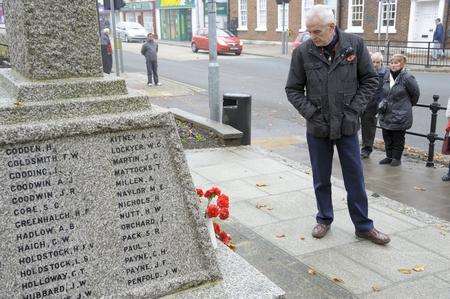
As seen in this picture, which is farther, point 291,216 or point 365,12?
point 365,12

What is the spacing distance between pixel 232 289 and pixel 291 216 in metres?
2.29

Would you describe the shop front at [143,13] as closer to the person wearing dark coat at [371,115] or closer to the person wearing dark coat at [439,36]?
the person wearing dark coat at [439,36]

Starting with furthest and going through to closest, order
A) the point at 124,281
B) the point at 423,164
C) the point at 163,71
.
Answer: the point at 163,71 → the point at 423,164 → the point at 124,281

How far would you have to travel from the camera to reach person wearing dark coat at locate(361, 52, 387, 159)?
25.8 feet

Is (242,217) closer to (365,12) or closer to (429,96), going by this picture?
(429,96)

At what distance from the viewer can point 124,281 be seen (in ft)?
10.2

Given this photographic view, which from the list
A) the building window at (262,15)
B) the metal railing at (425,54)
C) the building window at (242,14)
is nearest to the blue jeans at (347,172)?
the metal railing at (425,54)

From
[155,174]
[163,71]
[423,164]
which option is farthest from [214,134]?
[163,71]

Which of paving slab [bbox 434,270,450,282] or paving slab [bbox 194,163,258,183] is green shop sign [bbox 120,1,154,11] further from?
paving slab [bbox 434,270,450,282]

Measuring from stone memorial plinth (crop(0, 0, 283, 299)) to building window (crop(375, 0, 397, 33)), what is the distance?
86.1ft

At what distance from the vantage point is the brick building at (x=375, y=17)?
26266mm

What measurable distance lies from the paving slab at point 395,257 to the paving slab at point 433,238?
0.30 feet

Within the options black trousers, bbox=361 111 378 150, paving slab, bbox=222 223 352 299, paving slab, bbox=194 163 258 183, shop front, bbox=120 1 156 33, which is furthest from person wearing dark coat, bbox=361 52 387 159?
shop front, bbox=120 1 156 33

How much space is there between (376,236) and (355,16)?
27415 millimetres
